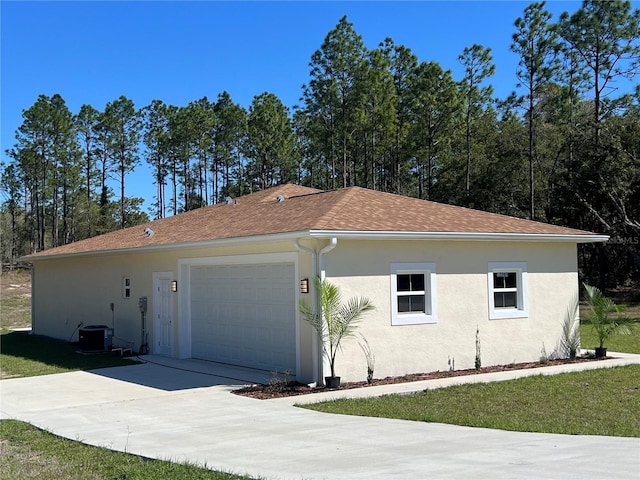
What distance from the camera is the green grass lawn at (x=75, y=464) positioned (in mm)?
6500

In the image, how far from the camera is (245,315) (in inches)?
571

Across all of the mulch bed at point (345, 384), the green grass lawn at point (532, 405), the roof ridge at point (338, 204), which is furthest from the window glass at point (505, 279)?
the roof ridge at point (338, 204)

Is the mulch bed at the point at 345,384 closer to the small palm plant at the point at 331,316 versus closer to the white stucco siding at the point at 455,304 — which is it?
the white stucco siding at the point at 455,304

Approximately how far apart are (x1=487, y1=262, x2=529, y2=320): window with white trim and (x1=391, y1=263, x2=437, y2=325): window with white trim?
1704 millimetres

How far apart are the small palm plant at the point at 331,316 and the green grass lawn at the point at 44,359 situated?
6102 mm

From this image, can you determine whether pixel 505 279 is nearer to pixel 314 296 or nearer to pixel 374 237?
pixel 374 237

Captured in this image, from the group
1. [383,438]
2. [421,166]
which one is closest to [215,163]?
[421,166]

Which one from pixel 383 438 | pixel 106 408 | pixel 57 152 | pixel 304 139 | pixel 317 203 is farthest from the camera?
pixel 304 139

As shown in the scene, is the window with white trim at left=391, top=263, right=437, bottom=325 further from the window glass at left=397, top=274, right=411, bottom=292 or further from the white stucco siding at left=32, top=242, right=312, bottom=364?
the white stucco siding at left=32, top=242, right=312, bottom=364

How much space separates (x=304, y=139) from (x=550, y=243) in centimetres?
3853

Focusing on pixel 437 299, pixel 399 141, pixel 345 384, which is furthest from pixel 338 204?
pixel 399 141

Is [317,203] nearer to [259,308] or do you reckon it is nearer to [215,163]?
[259,308]

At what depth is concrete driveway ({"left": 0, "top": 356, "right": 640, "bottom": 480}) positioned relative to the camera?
6.36 meters

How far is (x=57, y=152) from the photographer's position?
48.8 m
